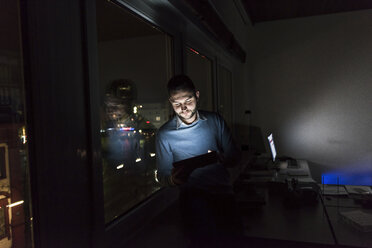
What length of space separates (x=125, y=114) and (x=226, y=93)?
9.07 feet

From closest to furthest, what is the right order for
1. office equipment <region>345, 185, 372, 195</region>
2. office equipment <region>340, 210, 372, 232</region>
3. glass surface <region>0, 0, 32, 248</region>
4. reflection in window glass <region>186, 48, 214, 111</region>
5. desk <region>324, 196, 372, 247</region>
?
glass surface <region>0, 0, 32, 248</region> → desk <region>324, 196, 372, 247</region> → office equipment <region>340, 210, 372, 232</region> → office equipment <region>345, 185, 372, 195</region> → reflection in window glass <region>186, 48, 214, 111</region>

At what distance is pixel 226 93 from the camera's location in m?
4.46

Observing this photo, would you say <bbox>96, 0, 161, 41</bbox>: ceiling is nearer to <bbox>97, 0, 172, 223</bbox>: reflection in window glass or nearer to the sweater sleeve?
<bbox>97, 0, 172, 223</bbox>: reflection in window glass

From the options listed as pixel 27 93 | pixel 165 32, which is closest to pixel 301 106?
pixel 165 32

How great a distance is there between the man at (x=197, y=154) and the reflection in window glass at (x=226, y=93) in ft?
8.28

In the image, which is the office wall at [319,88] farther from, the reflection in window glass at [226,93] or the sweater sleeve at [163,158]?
the sweater sleeve at [163,158]

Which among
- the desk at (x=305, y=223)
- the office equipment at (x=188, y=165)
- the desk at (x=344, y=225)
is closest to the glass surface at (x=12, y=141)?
the office equipment at (x=188, y=165)

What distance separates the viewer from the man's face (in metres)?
1.35

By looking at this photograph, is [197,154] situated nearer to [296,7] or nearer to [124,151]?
[124,151]

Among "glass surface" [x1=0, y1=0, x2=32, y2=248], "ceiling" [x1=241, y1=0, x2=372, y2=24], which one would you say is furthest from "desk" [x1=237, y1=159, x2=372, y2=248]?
"ceiling" [x1=241, y1=0, x2=372, y2=24]

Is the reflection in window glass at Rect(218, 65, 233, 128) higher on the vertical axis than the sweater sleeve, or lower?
higher

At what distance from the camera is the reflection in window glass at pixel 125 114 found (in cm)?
151

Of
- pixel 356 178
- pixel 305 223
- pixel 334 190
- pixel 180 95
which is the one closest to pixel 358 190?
pixel 334 190

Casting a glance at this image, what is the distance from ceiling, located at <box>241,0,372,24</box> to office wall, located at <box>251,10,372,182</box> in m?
0.18
